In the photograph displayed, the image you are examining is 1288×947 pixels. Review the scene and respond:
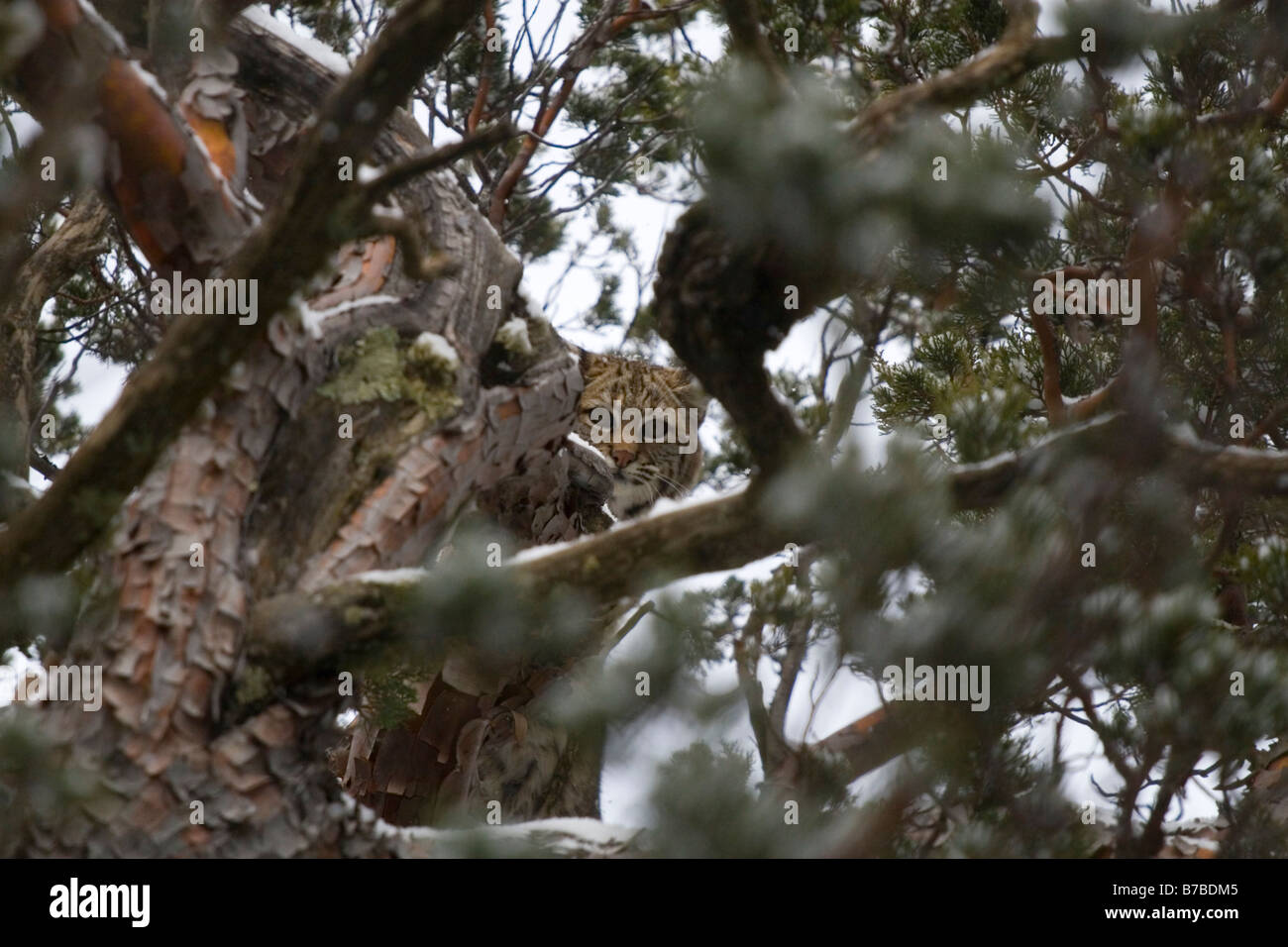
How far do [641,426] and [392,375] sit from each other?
3.30m

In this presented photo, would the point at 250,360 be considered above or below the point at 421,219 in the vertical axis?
below

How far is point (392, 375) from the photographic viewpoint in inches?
105

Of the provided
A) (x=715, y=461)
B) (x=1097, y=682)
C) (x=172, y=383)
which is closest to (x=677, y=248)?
(x=172, y=383)

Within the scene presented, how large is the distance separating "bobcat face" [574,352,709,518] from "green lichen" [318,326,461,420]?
2.74 meters

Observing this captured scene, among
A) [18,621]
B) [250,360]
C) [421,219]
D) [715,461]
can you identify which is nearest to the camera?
[18,621]

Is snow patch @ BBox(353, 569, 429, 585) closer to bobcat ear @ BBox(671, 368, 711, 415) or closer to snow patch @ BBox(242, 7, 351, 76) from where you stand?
snow patch @ BBox(242, 7, 351, 76)

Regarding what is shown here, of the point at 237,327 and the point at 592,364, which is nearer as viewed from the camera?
the point at 237,327

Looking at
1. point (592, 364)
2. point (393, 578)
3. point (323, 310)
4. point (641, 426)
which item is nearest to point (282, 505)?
point (393, 578)

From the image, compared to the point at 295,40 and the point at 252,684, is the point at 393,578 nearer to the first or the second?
the point at 252,684

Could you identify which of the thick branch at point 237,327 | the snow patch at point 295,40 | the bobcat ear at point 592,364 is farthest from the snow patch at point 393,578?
the bobcat ear at point 592,364

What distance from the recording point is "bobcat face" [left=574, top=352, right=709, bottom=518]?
18.9 feet
